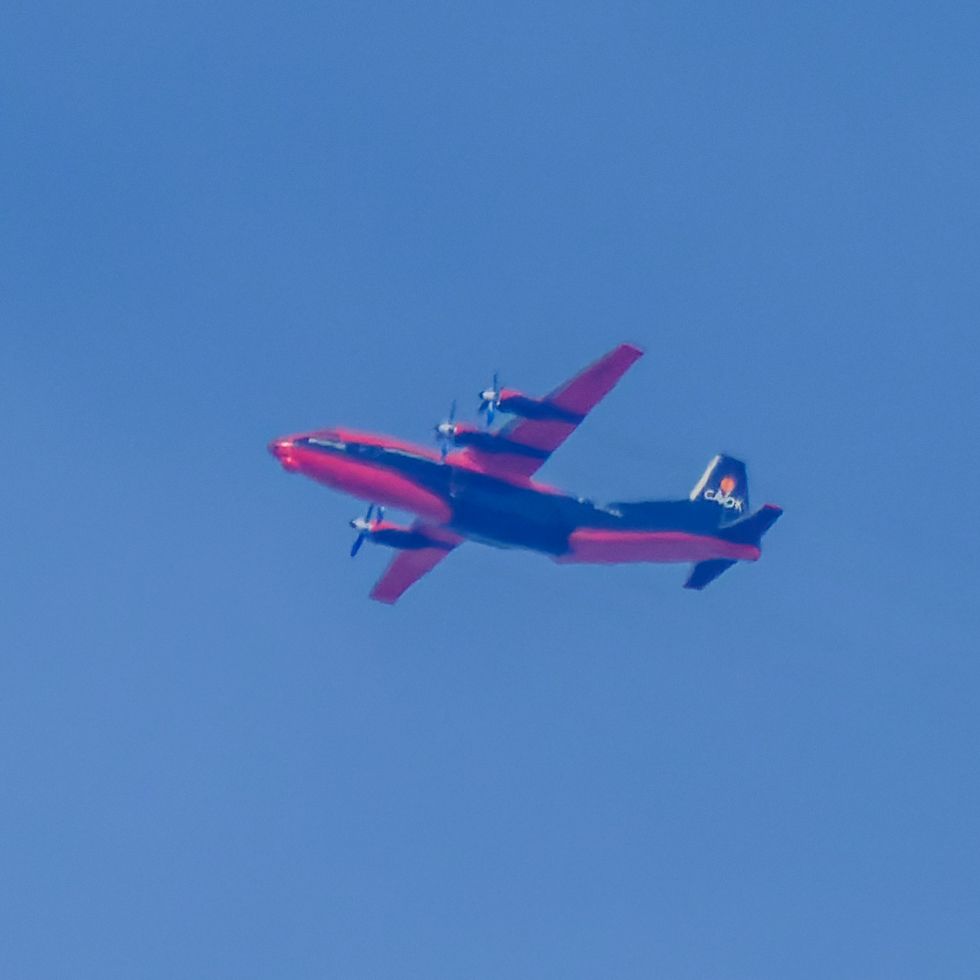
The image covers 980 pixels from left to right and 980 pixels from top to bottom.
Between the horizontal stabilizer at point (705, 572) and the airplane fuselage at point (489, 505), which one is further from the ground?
the horizontal stabilizer at point (705, 572)

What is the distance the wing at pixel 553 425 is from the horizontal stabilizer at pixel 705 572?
8.17 m

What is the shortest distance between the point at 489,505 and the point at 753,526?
1038 centimetres

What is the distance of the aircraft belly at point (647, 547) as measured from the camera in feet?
231

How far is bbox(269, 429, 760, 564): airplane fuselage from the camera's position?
→ 68.2m

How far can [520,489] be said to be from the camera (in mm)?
69812

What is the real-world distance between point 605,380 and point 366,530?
39.5 feet

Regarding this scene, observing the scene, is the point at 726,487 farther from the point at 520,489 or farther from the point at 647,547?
the point at 520,489

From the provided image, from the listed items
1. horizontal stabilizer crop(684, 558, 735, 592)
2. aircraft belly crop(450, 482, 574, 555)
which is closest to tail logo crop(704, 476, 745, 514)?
horizontal stabilizer crop(684, 558, 735, 592)

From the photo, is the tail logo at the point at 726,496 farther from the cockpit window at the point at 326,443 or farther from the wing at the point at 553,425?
the cockpit window at the point at 326,443

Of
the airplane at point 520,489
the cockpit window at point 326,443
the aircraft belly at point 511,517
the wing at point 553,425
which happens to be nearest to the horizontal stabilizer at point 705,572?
the airplane at point 520,489

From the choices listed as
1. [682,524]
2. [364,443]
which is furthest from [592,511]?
[364,443]

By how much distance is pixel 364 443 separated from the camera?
68438 mm

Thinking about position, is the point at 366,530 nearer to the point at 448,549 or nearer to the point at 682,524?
the point at 448,549

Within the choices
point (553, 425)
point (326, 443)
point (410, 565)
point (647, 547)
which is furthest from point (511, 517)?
point (410, 565)
